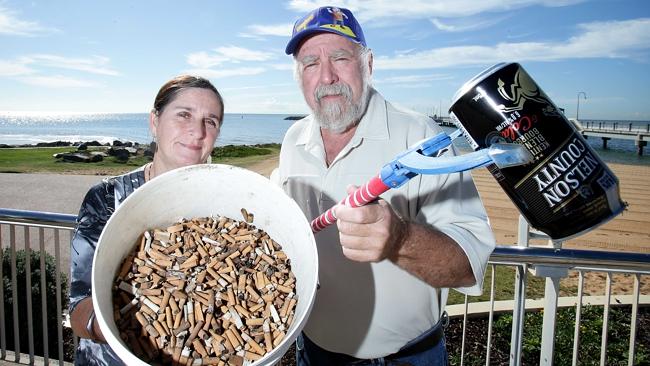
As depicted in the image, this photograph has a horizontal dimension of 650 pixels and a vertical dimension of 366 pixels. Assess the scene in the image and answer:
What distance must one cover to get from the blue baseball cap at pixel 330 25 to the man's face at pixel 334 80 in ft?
0.12

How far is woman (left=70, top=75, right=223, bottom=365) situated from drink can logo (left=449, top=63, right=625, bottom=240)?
0.71 meters

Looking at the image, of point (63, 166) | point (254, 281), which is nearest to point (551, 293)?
point (254, 281)

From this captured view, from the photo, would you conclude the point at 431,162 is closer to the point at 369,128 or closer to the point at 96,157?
the point at 369,128

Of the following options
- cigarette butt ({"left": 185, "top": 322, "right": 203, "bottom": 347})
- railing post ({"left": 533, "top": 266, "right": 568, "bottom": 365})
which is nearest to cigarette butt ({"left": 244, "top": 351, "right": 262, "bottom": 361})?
cigarette butt ({"left": 185, "top": 322, "right": 203, "bottom": 347})

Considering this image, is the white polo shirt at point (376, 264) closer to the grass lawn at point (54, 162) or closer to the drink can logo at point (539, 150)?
the drink can logo at point (539, 150)

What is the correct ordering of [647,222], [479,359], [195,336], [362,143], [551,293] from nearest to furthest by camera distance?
[195,336] → [362,143] → [551,293] → [479,359] → [647,222]

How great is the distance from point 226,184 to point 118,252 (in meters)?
0.28

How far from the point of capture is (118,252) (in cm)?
89

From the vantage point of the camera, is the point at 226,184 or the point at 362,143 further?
the point at 362,143

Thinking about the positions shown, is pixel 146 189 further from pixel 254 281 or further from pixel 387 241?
pixel 387 241

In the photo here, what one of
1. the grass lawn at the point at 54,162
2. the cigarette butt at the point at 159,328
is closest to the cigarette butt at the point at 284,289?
the cigarette butt at the point at 159,328

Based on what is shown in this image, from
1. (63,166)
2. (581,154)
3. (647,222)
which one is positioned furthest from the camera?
(63,166)

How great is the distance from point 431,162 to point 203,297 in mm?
527

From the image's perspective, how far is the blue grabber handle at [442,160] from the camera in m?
0.64
